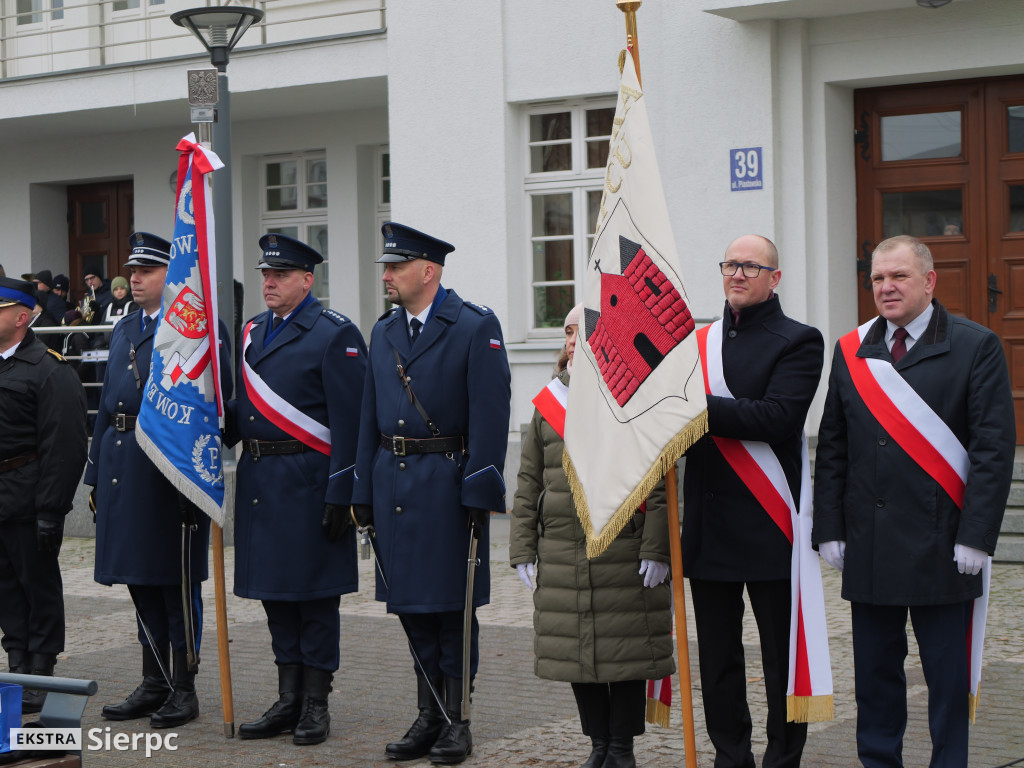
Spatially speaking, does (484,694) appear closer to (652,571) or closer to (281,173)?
(652,571)

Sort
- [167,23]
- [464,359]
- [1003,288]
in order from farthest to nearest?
[167,23], [1003,288], [464,359]

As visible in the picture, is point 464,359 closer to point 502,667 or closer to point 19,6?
point 502,667

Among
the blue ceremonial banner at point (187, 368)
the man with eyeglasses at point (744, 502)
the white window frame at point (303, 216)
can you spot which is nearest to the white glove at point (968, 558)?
the man with eyeglasses at point (744, 502)

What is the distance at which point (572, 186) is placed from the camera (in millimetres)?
13547

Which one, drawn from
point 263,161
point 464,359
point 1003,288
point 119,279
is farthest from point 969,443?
point 263,161

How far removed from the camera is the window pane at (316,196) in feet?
55.4

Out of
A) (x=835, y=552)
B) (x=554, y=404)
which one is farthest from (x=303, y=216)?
(x=835, y=552)

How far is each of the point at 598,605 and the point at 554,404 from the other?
2.64 feet

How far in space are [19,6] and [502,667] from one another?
46.7 ft

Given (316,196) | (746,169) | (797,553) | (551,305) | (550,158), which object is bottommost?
(797,553)

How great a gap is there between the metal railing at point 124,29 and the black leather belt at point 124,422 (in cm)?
853

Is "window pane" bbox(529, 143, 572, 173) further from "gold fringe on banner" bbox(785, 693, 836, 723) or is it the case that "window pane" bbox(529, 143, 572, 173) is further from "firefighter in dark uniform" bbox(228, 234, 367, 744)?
"gold fringe on banner" bbox(785, 693, 836, 723)

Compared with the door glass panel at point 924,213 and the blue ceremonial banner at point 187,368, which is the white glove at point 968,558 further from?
the door glass panel at point 924,213

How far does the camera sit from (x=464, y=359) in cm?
600
